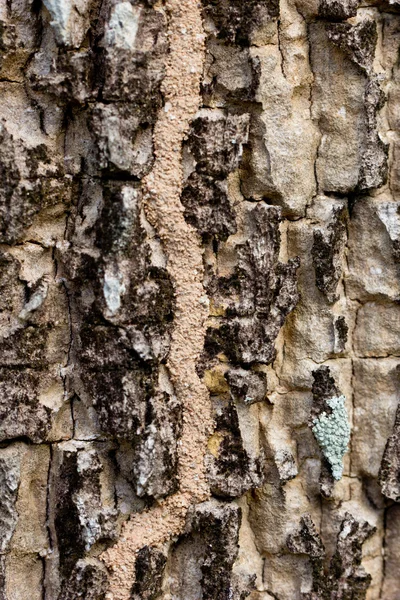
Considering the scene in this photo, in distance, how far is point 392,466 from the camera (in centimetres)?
152

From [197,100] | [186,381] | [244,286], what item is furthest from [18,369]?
[197,100]

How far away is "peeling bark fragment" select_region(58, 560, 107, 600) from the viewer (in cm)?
135

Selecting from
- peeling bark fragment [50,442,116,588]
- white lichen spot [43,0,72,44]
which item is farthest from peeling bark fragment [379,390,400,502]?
white lichen spot [43,0,72,44]

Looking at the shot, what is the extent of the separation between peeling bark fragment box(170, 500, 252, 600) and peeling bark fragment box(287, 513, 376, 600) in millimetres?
135

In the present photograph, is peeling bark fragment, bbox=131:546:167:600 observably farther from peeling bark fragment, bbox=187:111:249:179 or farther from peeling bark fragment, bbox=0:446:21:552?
peeling bark fragment, bbox=187:111:249:179

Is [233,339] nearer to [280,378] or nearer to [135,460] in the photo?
[280,378]

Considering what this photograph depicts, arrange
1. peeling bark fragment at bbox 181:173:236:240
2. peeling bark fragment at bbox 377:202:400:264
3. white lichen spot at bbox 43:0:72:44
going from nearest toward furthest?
white lichen spot at bbox 43:0:72:44
peeling bark fragment at bbox 181:173:236:240
peeling bark fragment at bbox 377:202:400:264

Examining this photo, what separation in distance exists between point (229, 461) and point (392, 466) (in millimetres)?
345

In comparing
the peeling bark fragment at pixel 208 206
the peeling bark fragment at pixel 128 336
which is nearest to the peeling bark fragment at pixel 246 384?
the peeling bark fragment at pixel 128 336

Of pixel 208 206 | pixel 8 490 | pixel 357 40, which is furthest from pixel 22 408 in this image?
pixel 357 40

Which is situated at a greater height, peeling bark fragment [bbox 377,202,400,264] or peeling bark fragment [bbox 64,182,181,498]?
peeling bark fragment [bbox 377,202,400,264]

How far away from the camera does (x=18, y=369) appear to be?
1.31 metres

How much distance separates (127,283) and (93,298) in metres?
0.07

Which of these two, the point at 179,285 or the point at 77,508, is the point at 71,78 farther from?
the point at 77,508
